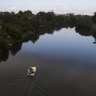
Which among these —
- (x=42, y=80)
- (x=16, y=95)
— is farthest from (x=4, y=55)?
(x=16, y=95)

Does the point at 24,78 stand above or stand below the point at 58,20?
below

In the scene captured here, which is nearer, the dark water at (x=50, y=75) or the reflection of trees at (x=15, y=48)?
the dark water at (x=50, y=75)

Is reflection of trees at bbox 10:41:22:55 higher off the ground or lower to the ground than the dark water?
higher

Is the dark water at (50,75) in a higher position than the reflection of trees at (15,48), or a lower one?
lower

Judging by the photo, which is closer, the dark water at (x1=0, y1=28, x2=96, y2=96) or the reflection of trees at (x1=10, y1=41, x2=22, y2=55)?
the dark water at (x1=0, y1=28, x2=96, y2=96)

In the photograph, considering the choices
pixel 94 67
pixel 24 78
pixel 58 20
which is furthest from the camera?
pixel 58 20

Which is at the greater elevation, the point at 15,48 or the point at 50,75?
the point at 15,48

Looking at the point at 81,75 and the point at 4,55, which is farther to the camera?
the point at 4,55

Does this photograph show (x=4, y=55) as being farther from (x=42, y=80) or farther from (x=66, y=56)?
(x=42, y=80)

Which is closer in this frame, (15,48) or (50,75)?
(50,75)

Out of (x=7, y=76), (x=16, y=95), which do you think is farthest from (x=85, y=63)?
(x=16, y=95)

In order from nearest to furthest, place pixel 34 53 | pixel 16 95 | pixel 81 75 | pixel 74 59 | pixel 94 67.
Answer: pixel 16 95, pixel 81 75, pixel 94 67, pixel 74 59, pixel 34 53
